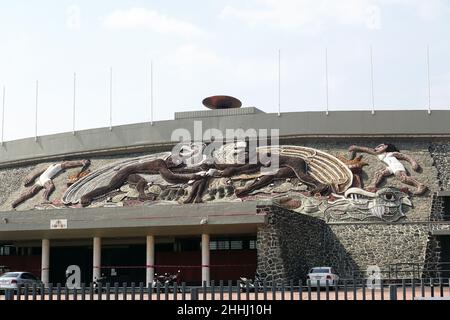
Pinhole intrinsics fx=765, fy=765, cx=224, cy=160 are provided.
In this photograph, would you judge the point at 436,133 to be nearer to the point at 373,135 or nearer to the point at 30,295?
the point at 373,135

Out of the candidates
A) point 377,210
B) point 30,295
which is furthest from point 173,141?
point 30,295

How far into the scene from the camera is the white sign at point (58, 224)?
126 ft

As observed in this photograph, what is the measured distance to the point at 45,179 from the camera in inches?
2101

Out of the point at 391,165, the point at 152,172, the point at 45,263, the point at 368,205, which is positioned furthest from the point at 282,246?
the point at 152,172

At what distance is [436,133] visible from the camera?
49.1 meters

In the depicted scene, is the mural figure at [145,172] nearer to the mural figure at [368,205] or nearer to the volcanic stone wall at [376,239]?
the mural figure at [368,205]

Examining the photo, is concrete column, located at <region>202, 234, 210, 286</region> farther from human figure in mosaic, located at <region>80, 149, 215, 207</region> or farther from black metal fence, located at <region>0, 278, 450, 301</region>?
black metal fence, located at <region>0, 278, 450, 301</region>

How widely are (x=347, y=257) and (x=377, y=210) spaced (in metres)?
3.64

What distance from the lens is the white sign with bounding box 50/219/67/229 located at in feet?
126

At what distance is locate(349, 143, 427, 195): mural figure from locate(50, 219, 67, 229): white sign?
59.5 feet

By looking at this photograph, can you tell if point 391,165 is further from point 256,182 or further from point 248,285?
point 248,285

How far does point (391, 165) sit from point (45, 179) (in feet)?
77.6

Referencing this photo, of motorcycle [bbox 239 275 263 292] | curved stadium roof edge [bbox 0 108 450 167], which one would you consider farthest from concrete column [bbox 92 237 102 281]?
curved stadium roof edge [bbox 0 108 450 167]
